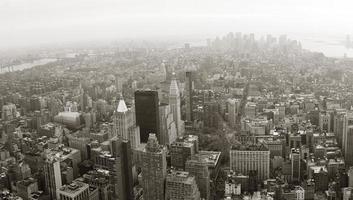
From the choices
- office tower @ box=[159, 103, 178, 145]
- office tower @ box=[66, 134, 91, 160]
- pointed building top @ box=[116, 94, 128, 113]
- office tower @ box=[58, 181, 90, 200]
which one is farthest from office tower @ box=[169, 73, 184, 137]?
office tower @ box=[58, 181, 90, 200]

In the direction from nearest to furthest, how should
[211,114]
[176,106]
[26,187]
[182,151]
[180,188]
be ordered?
[180,188], [26,187], [182,151], [176,106], [211,114]

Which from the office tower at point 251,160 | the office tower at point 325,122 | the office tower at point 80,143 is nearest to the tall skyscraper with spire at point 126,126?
the office tower at point 80,143

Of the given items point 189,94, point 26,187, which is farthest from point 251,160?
point 26,187

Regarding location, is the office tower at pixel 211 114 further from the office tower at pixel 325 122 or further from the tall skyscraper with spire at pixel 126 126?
the office tower at pixel 325 122

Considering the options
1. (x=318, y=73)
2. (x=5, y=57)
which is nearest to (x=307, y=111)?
(x=318, y=73)

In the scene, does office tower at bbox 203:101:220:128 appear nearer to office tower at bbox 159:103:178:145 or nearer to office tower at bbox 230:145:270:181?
office tower at bbox 159:103:178:145

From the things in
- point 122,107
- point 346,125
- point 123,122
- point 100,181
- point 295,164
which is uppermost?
point 122,107

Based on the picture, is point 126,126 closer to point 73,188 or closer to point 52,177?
point 52,177
